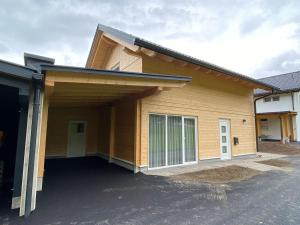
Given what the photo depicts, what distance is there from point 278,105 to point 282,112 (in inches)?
77.5

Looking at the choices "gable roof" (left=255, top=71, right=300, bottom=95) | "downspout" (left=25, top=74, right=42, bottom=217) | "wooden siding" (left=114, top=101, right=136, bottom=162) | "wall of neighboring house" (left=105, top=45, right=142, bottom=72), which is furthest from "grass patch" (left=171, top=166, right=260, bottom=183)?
"gable roof" (left=255, top=71, right=300, bottom=95)

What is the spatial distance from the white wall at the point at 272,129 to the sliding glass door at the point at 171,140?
1483cm

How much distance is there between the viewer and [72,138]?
934cm

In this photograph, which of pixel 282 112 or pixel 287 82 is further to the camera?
pixel 287 82

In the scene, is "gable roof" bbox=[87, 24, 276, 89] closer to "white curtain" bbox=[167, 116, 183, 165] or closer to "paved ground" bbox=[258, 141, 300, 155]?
"white curtain" bbox=[167, 116, 183, 165]

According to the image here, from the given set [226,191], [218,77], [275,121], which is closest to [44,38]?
[218,77]

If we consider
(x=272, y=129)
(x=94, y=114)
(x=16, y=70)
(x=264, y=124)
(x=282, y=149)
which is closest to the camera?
(x=16, y=70)

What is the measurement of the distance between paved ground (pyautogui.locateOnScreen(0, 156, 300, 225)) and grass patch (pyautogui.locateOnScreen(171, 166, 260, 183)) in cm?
41

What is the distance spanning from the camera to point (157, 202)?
148 inches

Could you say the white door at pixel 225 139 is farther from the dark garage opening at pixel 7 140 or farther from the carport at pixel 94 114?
the dark garage opening at pixel 7 140

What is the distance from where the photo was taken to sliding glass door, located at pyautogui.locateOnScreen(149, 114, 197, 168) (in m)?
6.59

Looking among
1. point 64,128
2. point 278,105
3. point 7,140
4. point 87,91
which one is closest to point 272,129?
point 278,105

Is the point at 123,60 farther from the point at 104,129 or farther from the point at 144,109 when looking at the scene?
the point at 104,129

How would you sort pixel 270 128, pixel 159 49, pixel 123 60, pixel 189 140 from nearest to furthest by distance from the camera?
pixel 159 49, pixel 189 140, pixel 123 60, pixel 270 128
